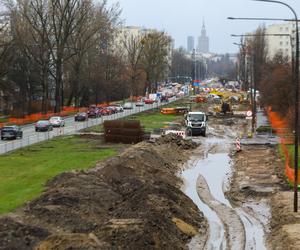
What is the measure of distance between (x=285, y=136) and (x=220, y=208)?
30.2 m

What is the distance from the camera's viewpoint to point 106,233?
19250 millimetres

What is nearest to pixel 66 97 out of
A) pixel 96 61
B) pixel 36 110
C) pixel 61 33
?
pixel 96 61

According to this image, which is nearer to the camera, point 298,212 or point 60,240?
point 60,240

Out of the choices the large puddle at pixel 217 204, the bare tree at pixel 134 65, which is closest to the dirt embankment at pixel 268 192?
the large puddle at pixel 217 204

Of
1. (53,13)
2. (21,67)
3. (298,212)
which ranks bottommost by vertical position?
(298,212)

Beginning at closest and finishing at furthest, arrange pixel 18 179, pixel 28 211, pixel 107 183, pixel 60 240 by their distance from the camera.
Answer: pixel 60 240
pixel 28 211
pixel 107 183
pixel 18 179

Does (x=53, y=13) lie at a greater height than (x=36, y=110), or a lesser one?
greater

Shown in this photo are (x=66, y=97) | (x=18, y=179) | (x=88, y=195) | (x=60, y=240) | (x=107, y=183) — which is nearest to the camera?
(x=60, y=240)

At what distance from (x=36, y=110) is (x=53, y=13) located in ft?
63.6

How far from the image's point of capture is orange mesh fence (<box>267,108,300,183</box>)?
3591 cm

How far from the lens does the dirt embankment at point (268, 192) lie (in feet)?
72.3

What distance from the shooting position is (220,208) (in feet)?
92.3

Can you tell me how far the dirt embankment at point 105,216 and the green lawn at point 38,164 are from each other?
53.0 inches

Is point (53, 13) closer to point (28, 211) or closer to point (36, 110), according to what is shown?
point (36, 110)
